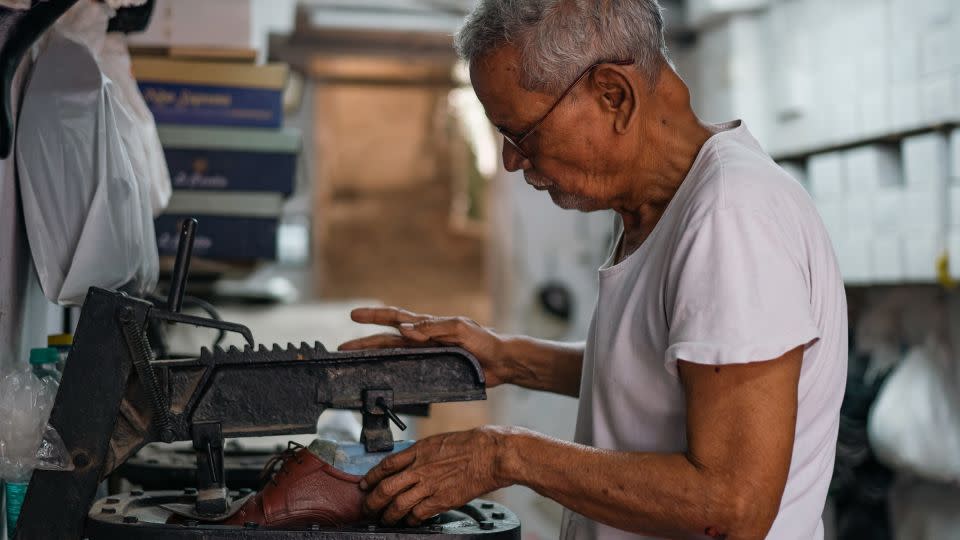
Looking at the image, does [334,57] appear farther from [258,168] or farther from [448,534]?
[448,534]

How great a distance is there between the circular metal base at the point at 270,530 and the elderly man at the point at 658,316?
0.19ft

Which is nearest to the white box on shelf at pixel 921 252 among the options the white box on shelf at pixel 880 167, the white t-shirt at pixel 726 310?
the white box on shelf at pixel 880 167

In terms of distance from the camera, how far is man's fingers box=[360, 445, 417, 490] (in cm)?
139

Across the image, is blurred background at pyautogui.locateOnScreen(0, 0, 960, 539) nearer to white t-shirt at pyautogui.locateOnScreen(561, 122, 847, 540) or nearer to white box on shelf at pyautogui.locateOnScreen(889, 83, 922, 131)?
white box on shelf at pyautogui.locateOnScreen(889, 83, 922, 131)

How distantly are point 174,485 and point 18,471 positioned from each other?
581 mm

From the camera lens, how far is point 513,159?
160 cm

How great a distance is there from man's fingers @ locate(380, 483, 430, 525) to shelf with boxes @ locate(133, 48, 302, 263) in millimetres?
1554

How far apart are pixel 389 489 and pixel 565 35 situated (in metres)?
0.65

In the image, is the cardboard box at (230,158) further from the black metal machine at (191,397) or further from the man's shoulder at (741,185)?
the man's shoulder at (741,185)

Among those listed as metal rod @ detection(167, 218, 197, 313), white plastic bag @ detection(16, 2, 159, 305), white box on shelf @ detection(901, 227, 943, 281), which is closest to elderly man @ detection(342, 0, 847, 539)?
metal rod @ detection(167, 218, 197, 313)

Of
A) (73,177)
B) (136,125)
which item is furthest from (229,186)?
(73,177)

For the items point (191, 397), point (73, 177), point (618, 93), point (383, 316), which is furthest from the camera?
point (383, 316)

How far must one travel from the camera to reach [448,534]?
1.30m

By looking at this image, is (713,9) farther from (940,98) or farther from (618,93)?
(618,93)
